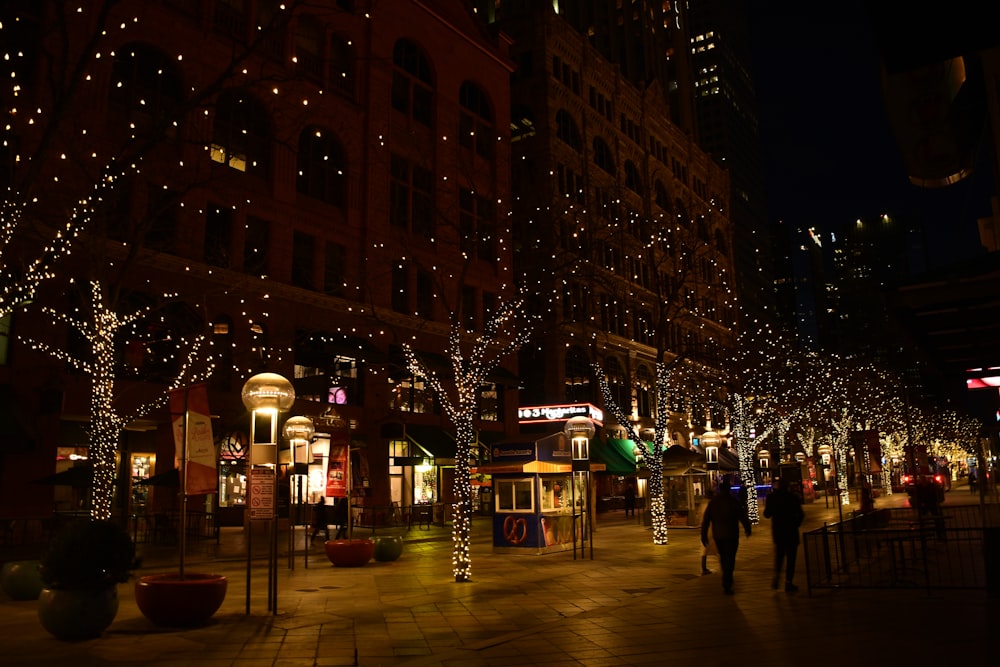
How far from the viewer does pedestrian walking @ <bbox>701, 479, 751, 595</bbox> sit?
513 inches

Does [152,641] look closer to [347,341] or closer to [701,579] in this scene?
[701,579]

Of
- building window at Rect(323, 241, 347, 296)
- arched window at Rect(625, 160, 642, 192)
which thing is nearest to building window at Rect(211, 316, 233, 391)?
building window at Rect(323, 241, 347, 296)

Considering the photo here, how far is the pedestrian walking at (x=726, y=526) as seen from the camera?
13023 millimetres

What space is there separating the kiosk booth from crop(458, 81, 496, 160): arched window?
79.7ft

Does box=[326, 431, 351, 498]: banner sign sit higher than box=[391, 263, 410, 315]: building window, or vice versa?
box=[391, 263, 410, 315]: building window

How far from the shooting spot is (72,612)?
10.0m

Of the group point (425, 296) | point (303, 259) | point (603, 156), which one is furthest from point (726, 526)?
point (603, 156)

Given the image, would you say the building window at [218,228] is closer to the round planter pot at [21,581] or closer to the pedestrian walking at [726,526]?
the round planter pot at [21,581]

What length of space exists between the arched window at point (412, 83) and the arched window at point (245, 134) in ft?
25.8

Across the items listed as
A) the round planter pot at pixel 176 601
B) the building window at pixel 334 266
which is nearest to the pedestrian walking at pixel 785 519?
the round planter pot at pixel 176 601

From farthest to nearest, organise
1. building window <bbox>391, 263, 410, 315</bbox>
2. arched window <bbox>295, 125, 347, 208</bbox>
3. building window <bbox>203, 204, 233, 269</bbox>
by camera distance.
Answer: building window <bbox>391, 263, 410, 315</bbox>
arched window <bbox>295, 125, 347, 208</bbox>
building window <bbox>203, 204, 233, 269</bbox>

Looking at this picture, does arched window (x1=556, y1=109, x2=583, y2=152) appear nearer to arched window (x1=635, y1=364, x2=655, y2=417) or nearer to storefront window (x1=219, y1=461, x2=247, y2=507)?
arched window (x1=635, y1=364, x2=655, y2=417)

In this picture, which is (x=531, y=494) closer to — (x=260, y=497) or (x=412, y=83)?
(x=260, y=497)

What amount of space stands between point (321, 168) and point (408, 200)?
4.47 m
